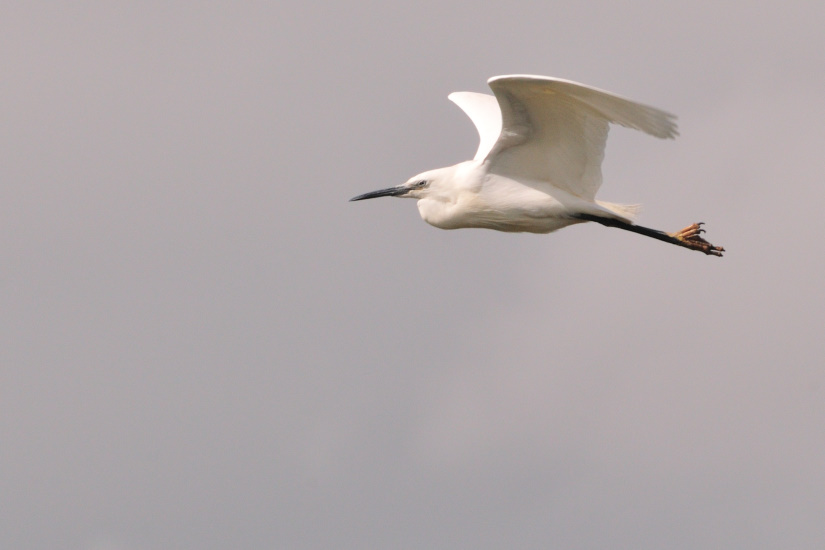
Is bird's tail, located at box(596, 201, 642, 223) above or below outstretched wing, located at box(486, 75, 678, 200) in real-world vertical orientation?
below

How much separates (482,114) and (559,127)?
3541 mm

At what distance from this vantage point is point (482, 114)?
18.9 metres

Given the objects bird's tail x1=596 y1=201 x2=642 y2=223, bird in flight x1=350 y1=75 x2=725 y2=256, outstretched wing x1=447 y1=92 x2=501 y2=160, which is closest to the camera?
bird in flight x1=350 y1=75 x2=725 y2=256

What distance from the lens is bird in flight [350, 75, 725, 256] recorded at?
15.0m

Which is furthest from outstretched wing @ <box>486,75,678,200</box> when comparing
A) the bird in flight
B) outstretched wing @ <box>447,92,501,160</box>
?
outstretched wing @ <box>447,92,501,160</box>

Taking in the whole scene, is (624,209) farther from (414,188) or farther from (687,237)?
(414,188)

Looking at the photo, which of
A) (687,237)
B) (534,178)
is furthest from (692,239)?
(534,178)

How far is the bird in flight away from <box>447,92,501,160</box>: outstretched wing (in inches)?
13.7

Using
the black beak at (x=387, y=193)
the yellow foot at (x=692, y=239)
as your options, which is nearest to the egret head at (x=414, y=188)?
the black beak at (x=387, y=193)

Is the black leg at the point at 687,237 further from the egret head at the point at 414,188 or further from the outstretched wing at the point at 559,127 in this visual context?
the egret head at the point at 414,188

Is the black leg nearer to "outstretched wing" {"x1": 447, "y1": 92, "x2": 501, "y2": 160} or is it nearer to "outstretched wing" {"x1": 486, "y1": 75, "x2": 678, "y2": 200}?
"outstretched wing" {"x1": 486, "y1": 75, "x2": 678, "y2": 200}

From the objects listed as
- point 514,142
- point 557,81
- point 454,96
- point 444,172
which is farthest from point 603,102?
point 454,96

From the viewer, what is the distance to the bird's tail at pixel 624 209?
16391mm

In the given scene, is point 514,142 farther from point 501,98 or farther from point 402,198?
point 402,198
